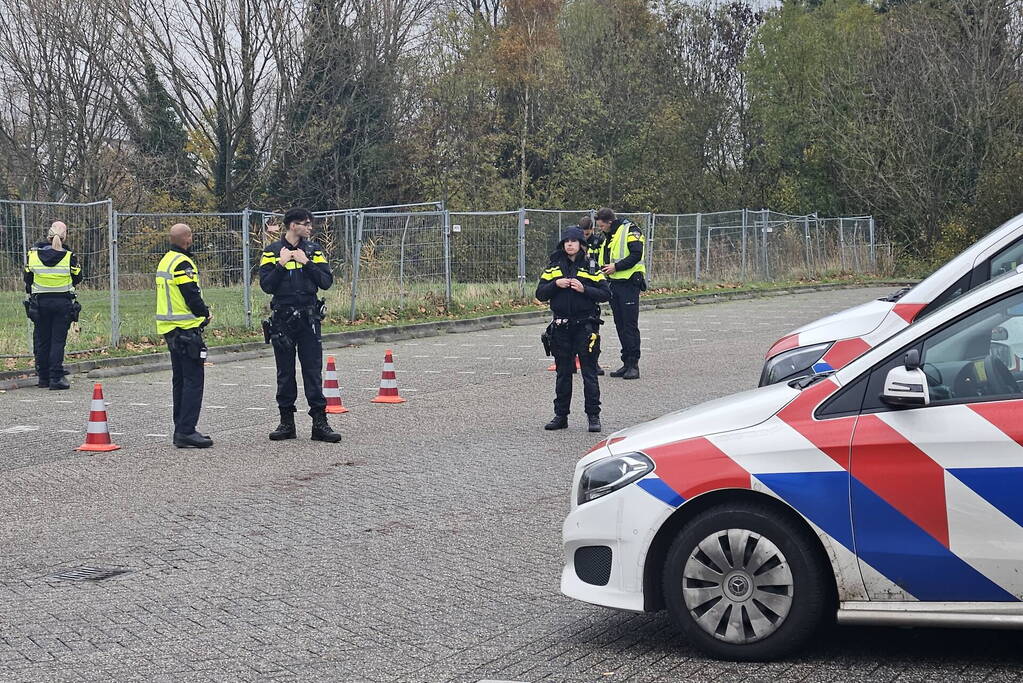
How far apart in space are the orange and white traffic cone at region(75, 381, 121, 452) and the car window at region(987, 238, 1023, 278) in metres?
6.97

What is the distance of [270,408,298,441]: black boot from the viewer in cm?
1140

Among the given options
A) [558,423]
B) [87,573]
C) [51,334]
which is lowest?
[87,573]

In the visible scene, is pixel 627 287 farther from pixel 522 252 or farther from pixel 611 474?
pixel 522 252

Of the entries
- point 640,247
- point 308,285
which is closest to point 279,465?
point 308,285

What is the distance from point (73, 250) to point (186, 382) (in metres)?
8.55

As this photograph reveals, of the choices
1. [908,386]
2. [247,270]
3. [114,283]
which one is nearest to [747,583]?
[908,386]

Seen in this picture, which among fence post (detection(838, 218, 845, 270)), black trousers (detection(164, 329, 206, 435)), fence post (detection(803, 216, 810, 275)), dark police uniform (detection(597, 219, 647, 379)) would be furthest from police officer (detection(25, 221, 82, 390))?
fence post (detection(838, 218, 845, 270))

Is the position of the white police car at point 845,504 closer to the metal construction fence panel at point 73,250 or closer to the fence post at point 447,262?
the metal construction fence panel at point 73,250

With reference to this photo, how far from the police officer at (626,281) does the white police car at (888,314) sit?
517cm

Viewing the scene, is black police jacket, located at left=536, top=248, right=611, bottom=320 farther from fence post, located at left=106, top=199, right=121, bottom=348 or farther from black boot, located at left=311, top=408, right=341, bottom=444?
fence post, located at left=106, top=199, right=121, bottom=348

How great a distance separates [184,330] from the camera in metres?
11.2

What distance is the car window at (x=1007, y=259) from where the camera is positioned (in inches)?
350

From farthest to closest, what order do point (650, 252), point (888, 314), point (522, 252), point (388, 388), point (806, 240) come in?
point (806, 240)
point (650, 252)
point (522, 252)
point (388, 388)
point (888, 314)

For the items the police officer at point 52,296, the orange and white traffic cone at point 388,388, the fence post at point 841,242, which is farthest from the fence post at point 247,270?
the fence post at point 841,242
